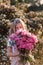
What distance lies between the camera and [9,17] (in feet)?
45.0

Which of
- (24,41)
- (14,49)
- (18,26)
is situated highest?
(18,26)

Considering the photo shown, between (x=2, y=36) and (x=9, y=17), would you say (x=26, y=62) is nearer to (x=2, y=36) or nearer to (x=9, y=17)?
(x=2, y=36)

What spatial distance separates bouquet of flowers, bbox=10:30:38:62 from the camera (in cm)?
630

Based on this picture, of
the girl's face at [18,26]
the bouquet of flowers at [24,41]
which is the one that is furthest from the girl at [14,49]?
the bouquet of flowers at [24,41]

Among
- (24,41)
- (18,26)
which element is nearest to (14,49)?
(24,41)

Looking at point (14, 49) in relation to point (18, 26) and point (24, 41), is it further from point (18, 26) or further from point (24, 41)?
point (18, 26)

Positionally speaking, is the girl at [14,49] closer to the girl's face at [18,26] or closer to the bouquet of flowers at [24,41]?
the girl's face at [18,26]

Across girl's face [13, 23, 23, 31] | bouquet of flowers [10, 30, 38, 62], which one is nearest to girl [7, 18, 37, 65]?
girl's face [13, 23, 23, 31]

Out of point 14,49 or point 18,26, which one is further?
point 18,26

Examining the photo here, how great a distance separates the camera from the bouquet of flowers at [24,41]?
6301 mm

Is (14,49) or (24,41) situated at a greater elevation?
(24,41)

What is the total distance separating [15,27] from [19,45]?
496 millimetres

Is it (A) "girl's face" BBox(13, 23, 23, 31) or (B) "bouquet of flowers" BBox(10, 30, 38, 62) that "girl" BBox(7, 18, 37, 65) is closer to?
(A) "girl's face" BBox(13, 23, 23, 31)

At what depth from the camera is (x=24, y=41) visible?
20.8 feet
